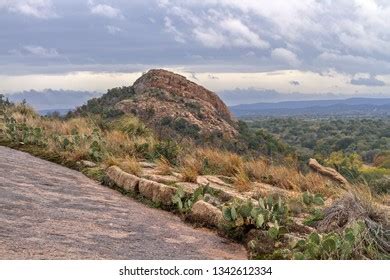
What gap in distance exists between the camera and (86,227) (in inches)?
Answer: 272

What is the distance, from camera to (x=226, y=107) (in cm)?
4553

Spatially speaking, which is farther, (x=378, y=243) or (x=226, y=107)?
(x=226, y=107)

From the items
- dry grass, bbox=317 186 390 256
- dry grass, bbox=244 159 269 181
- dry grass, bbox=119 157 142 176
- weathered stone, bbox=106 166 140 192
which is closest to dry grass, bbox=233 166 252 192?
dry grass, bbox=244 159 269 181

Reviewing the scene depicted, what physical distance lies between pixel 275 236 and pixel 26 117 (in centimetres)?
1380

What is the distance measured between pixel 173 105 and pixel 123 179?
29.0 meters

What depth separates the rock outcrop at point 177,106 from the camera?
113ft

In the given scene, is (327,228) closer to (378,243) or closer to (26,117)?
(378,243)

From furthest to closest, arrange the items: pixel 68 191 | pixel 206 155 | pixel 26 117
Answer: pixel 26 117, pixel 206 155, pixel 68 191

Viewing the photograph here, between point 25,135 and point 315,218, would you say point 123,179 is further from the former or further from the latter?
point 25,135

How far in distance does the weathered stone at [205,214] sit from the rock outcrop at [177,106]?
22.2 meters

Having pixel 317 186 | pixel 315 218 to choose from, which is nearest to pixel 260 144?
pixel 317 186

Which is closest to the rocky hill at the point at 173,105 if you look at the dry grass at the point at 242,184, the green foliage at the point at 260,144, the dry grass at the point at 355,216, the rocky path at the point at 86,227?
the green foliage at the point at 260,144

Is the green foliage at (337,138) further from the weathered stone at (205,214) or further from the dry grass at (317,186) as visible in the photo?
the weathered stone at (205,214)
